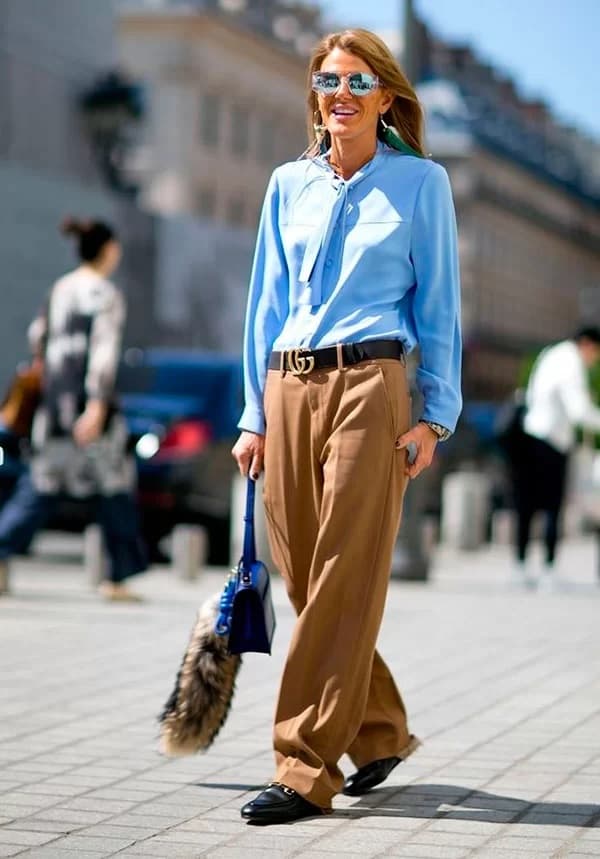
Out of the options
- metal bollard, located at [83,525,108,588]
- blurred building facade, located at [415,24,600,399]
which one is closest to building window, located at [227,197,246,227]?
blurred building facade, located at [415,24,600,399]

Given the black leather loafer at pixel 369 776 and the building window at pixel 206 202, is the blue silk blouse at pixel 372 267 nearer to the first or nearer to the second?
the black leather loafer at pixel 369 776

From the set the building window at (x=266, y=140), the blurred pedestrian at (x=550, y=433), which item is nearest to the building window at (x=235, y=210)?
the building window at (x=266, y=140)

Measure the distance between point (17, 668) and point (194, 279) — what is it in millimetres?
22696

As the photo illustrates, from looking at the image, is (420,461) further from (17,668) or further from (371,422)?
Result: (17,668)

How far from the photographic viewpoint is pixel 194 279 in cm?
3081

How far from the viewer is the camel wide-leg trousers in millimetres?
5195

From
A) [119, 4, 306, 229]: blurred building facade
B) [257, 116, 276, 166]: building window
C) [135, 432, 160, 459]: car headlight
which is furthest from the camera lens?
[257, 116, 276, 166]: building window

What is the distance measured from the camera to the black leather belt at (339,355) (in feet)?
17.3

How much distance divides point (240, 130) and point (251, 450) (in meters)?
73.3

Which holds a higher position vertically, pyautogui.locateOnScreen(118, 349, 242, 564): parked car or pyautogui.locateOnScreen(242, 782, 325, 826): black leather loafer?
pyautogui.locateOnScreen(118, 349, 242, 564): parked car

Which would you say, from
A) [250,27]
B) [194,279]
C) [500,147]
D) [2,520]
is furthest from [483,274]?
[2,520]

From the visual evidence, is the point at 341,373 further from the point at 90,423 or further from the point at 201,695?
the point at 90,423

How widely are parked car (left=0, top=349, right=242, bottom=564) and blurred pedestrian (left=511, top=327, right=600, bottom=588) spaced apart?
2.07 metres

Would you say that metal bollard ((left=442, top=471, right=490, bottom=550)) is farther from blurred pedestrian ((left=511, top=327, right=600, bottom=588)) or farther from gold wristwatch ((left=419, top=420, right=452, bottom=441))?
gold wristwatch ((left=419, top=420, right=452, bottom=441))
